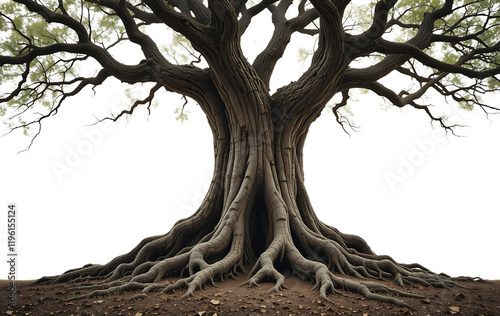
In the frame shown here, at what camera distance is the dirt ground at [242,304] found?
141 inches

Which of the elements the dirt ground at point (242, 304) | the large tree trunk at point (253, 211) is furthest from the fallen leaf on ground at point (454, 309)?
the large tree trunk at point (253, 211)

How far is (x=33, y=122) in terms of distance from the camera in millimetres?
7645

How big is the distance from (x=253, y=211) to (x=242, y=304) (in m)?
3.05

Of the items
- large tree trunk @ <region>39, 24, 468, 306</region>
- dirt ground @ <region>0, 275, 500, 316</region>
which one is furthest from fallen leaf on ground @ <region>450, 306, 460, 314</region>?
large tree trunk @ <region>39, 24, 468, 306</region>

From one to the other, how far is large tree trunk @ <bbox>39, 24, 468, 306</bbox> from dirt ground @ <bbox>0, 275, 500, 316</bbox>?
28.8 inches

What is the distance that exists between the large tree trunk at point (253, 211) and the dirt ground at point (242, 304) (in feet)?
2.40

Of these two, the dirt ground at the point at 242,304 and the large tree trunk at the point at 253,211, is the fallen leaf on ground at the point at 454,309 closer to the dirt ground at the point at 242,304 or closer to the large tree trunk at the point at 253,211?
the dirt ground at the point at 242,304

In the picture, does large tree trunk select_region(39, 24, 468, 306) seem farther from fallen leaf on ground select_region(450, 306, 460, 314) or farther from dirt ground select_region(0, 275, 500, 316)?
fallen leaf on ground select_region(450, 306, 460, 314)

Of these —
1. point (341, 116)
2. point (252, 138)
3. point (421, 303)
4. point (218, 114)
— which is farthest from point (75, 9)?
point (421, 303)

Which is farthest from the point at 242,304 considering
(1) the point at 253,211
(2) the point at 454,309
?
(1) the point at 253,211

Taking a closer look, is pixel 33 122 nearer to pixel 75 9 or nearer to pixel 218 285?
pixel 75 9

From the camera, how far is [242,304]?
369 cm

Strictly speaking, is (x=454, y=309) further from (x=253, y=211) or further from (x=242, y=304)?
(x=253, y=211)

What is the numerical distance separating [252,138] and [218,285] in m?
2.93
